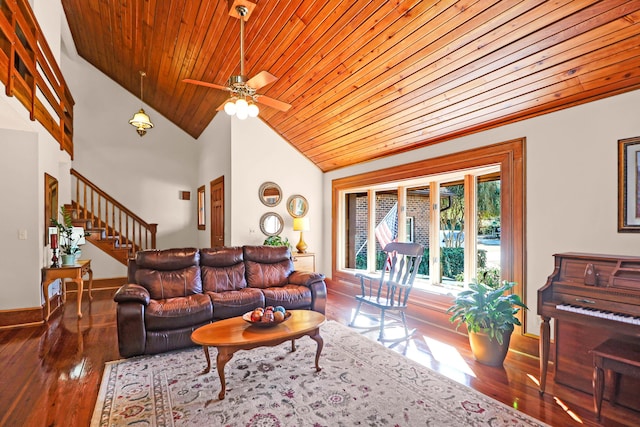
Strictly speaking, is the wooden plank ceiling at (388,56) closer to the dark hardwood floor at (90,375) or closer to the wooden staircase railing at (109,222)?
the dark hardwood floor at (90,375)

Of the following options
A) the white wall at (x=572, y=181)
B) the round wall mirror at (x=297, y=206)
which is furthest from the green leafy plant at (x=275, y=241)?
the white wall at (x=572, y=181)

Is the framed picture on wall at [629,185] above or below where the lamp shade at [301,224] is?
above

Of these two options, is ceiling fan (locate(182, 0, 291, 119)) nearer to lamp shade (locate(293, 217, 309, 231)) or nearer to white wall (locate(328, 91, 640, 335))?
white wall (locate(328, 91, 640, 335))

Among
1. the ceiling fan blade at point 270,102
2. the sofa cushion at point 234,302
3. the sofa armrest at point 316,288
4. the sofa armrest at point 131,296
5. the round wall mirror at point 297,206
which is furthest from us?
the round wall mirror at point 297,206

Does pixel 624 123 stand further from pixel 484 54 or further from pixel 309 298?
pixel 309 298

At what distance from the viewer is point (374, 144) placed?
498cm

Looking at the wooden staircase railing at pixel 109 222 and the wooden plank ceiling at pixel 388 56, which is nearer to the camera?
the wooden plank ceiling at pixel 388 56

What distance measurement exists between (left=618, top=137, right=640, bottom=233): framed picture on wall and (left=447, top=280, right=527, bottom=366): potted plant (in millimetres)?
963

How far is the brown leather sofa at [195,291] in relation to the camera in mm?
3191

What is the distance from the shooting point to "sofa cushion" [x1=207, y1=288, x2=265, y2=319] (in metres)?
3.63

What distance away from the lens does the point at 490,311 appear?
9.89 feet

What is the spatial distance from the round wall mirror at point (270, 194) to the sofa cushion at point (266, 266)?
4.86 feet

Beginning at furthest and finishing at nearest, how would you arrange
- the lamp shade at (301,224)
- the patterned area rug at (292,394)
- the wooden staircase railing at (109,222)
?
1. the wooden staircase railing at (109,222)
2. the lamp shade at (301,224)
3. the patterned area rug at (292,394)

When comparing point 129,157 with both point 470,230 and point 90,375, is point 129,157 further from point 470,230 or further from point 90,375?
point 470,230
